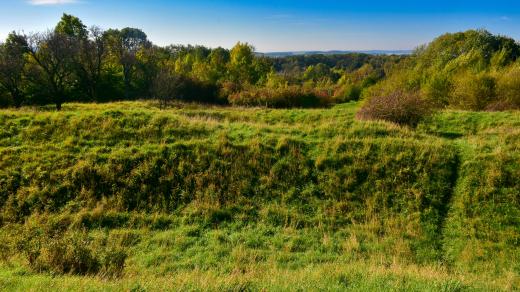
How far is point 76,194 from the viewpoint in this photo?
10945mm

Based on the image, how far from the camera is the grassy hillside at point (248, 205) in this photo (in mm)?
6324

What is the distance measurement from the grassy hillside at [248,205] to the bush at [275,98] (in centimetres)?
2176

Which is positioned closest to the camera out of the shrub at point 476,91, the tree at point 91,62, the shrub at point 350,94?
the shrub at point 476,91

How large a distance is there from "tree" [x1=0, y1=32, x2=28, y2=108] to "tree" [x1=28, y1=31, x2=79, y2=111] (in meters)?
0.84

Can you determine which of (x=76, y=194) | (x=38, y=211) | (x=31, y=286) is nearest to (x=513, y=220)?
(x=31, y=286)

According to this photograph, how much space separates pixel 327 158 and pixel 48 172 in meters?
9.53

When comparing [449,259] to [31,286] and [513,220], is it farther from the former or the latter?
[31,286]

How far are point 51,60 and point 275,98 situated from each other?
21559mm

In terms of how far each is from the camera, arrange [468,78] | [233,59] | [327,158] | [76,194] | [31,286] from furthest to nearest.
A: [233,59], [468,78], [327,158], [76,194], [31,286]

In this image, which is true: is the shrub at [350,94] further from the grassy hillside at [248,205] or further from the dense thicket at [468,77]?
the grassy hillside at [248,205]

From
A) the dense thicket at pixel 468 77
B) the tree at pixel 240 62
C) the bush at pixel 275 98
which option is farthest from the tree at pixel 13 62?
the dense thicket at pixel 468 77

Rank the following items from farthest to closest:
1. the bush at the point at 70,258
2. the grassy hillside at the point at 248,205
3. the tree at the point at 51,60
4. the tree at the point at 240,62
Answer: the tree at the point at 240,62
the tree at the point at 51,60
the grassy hillside at the point at 248,205
the bush at the point at 70,258

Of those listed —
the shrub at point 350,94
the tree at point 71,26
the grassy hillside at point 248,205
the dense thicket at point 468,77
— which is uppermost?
the tree at point 71,26

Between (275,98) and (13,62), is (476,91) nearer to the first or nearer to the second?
(275,98)
